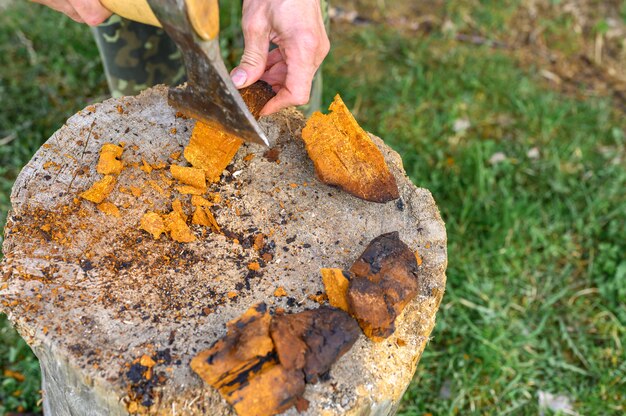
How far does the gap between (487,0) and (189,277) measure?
13.5 feet

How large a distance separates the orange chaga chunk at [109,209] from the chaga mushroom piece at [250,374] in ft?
2.07

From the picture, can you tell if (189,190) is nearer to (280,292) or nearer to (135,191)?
(135,191)

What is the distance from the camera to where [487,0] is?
4.93m

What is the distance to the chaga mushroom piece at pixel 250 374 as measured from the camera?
5.01 ft

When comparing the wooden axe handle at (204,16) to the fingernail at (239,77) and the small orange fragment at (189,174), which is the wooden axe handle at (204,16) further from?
the small orange fragment at (189,174)

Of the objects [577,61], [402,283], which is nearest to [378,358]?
[402,283]

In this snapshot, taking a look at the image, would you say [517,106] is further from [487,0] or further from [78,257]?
[78,257]

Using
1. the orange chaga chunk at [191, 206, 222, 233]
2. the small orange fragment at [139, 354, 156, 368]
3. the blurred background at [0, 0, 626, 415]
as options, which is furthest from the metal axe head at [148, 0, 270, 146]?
the blurred background at [0, 0, 626, 415]

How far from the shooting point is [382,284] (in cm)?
175

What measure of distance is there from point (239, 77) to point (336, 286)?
849mm

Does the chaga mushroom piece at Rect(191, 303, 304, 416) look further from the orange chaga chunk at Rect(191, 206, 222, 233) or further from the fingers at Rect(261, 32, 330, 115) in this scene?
the fingers at Rect(261, 32, 330, 115)

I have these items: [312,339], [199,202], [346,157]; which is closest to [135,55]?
[199,202]

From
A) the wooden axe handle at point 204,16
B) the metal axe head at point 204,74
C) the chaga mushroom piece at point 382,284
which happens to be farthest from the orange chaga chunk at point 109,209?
the chaga mushroom piece at point 382,284

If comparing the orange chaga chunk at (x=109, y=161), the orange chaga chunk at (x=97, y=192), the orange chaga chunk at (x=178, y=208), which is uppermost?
the orange chaga chunk at (x=109, y=161)
